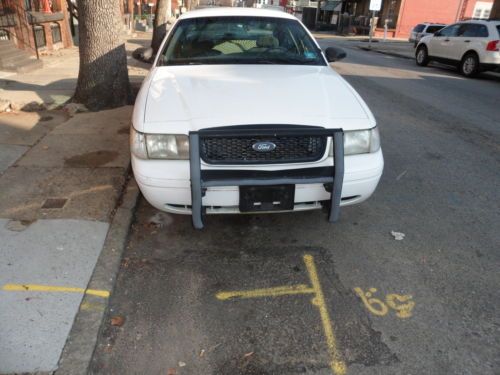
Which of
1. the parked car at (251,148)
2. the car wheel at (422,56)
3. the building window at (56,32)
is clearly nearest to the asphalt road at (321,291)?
the parked car at (251,148)

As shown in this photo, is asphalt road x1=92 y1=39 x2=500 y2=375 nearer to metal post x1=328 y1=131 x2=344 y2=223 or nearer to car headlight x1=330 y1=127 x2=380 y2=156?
metal post x1=328 y1=131 x2=344 y2=223

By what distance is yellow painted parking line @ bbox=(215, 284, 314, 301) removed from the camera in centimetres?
288

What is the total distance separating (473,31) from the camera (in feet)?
43.7

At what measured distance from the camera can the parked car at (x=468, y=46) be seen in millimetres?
12470

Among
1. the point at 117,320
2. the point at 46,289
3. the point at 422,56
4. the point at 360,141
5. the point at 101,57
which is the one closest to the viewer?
the point at 117,320

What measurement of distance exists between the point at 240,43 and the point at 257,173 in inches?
86.4

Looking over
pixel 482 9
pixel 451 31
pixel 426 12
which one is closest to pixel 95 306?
pixel 451 31

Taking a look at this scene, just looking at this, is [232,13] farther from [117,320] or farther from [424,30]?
[424,30]

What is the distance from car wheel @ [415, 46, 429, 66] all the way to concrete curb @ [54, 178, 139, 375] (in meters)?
14.8

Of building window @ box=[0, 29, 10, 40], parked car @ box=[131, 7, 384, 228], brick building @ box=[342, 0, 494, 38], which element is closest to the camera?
parked car @ box=[131, 7, 384, 228]

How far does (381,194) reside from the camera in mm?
4398

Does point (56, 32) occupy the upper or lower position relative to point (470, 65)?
upper

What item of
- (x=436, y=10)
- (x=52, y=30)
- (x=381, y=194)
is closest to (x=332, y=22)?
(x=436, y=10)

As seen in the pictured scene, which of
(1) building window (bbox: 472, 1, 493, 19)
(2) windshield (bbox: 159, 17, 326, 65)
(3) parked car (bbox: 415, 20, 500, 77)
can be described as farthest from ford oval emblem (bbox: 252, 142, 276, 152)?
(1) building window (bbox: 472, 1, 493, 19)
